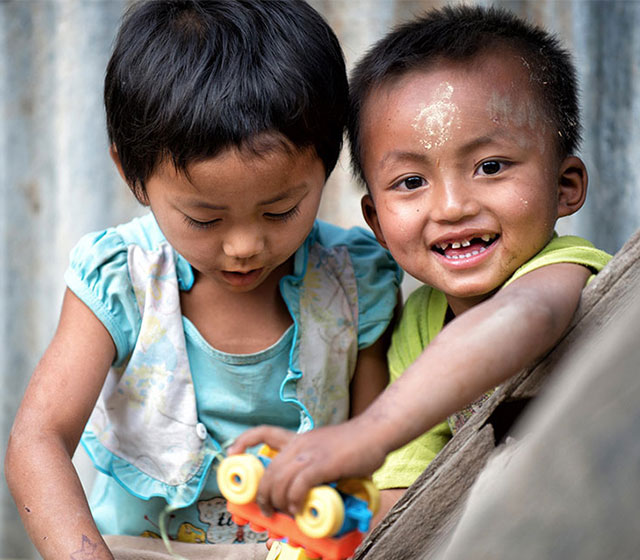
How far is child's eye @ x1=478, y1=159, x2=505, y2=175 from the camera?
1.47 meters

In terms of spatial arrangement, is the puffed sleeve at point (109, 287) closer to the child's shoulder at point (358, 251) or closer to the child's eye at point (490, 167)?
the child's shoulder at point (358, 251)

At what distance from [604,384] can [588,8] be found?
6.64ft

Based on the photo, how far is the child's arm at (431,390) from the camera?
2.95 ft

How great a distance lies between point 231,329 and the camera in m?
1.76

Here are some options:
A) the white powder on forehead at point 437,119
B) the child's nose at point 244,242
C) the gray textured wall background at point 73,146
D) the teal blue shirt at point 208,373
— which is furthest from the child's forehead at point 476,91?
the gray textured wall background at point 73,146

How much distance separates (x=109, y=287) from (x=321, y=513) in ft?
2.97

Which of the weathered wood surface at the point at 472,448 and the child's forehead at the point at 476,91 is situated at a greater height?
the child's forehead at the point at 476,91

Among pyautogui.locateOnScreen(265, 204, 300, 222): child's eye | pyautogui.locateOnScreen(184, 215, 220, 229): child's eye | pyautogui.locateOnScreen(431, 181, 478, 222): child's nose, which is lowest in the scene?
pyautogui.locateOnScreen(184, 215, 220, 229): child's eye

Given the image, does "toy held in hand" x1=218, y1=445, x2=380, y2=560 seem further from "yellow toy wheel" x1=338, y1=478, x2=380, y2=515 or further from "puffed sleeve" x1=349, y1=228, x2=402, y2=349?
"puffed sleeve" x1=349, y1=228, x2=402, y2=349

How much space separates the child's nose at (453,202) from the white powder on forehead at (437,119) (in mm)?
77

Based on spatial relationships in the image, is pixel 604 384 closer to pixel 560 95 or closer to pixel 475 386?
pixel 475 386

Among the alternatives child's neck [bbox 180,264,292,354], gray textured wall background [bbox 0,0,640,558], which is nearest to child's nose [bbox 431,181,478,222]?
child's neck [bbox 180,264,292,354]

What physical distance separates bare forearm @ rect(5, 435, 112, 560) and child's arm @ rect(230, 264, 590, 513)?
1.81 ft

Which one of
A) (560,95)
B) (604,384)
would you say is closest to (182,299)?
(560,95)
